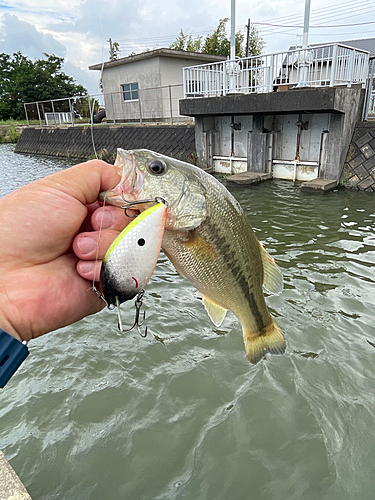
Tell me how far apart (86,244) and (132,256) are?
1.49 feet

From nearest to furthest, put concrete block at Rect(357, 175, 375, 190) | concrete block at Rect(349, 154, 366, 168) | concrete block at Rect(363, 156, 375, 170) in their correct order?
concrete block at Rect(357, 175, 375, 190) → concrete block at Rect(363, 156, 375, 170) → concrete block at Rect(349, 154, 366, 168)

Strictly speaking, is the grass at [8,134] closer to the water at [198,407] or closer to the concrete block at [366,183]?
the concrete block at [366,183]

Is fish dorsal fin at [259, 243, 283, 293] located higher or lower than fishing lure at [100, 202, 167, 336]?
lower

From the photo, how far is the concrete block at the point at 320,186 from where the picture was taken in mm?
10680

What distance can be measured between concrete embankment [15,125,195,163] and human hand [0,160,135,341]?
8.58m

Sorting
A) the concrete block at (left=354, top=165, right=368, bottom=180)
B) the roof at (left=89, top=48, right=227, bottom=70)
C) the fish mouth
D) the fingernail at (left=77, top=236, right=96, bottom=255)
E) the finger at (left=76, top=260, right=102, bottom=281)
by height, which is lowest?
the concrete block at (left=354, top=165, right=368, bottom=180)

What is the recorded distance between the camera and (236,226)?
214 cm

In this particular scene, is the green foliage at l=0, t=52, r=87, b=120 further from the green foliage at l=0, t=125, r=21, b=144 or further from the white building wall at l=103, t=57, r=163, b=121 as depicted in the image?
the white building wall at l=103, t=57, r=163, b=121

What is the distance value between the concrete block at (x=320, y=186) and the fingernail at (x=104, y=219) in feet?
32.7

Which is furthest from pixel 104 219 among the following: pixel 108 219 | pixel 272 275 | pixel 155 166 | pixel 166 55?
pixel 166 55

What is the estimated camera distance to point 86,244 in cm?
192

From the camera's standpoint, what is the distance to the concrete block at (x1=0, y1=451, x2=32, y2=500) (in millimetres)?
1880

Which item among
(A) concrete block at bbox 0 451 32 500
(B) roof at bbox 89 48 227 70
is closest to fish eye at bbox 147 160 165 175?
(A) concrete block at bbox 0 451 32 500

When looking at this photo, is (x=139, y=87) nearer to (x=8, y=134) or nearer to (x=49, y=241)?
(x=8, y=134)
